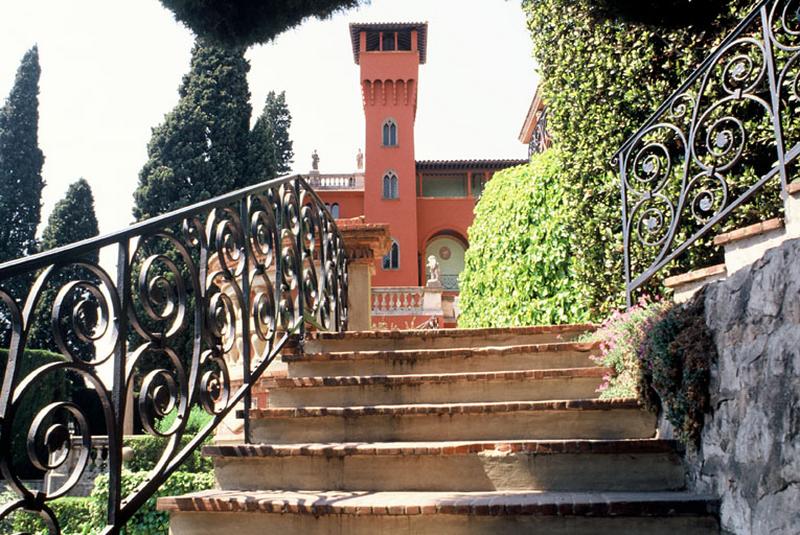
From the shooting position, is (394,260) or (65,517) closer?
(65,517)

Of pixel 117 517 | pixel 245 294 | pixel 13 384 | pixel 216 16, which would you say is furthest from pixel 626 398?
pixel 216 16

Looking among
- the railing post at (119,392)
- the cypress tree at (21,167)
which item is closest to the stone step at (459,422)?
the railing post at (119,392)

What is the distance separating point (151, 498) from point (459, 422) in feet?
15.0

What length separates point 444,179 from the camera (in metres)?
33.7

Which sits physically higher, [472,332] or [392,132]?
[392,132]

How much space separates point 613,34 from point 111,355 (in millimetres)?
4683

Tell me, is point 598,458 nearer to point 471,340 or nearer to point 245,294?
point 471,340

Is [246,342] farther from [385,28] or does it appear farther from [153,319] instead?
[385,28]

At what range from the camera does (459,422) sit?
3209 millimetres

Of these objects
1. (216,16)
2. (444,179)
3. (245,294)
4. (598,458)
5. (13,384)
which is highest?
(444,179)

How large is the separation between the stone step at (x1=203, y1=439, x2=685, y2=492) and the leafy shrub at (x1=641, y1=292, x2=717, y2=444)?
202 mm

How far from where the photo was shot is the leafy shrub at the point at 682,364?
258 cm

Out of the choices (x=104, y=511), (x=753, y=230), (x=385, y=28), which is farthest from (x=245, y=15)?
(x=385, y=28)

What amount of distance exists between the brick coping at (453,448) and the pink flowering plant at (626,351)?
31 cm
